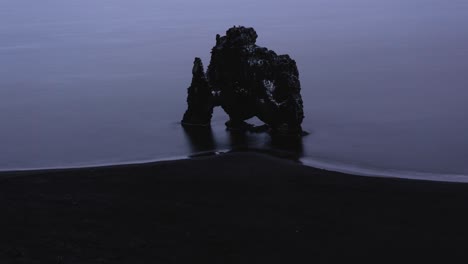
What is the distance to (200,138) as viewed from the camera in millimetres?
43344

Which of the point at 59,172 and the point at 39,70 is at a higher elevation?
the point at 39,70

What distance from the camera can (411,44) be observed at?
98.3 metres

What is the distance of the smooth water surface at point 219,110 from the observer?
41375 mm

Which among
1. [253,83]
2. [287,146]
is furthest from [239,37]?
[287,146]

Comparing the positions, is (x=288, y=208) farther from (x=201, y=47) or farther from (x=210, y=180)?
(x=201, y=47)

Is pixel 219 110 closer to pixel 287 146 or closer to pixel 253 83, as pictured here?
pixel 253 83

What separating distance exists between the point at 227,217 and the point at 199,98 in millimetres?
20623

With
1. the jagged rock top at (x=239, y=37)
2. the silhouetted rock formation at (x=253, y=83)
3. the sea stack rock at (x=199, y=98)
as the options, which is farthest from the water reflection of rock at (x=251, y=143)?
the jagged rock top at (x=239, y=37)

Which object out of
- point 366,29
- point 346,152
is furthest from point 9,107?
point 366,29

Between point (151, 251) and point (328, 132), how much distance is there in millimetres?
25306

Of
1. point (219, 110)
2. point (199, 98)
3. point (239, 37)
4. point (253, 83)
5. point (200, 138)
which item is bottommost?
point (200, 138)

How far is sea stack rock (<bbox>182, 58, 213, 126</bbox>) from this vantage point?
44.9 meters

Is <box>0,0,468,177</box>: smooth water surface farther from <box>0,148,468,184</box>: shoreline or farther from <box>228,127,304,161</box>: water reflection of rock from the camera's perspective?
<box>0,148,468,184</box>: shoreline

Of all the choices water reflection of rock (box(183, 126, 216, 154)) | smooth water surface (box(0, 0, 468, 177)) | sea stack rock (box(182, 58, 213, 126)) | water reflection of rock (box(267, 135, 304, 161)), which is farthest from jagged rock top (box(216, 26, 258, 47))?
water reflection of rock (box(267, 135, 304, 161))
